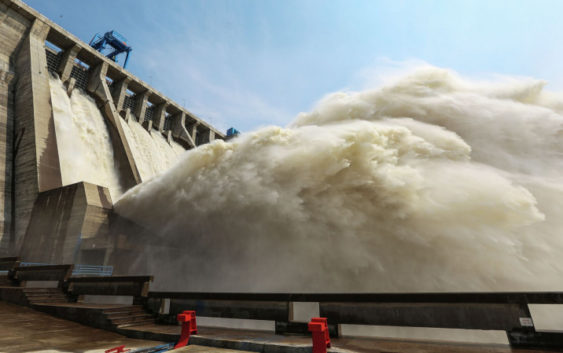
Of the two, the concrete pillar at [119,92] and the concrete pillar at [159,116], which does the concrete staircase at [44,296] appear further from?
the concrete pillar at [159,116]

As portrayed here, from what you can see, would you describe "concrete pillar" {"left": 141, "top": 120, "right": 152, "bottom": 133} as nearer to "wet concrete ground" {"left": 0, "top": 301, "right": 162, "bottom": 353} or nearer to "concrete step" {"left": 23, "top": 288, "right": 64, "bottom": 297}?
"concrete step" {"left": 23, "top": 288, "right": 64, "bottom": 297}

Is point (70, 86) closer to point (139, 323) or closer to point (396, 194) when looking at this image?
point (139, 323)

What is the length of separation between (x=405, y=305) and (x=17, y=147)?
88.2 feet

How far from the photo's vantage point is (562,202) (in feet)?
33.2

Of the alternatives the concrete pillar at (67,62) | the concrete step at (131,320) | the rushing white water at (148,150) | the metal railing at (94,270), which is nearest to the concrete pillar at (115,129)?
the rushing white water at (148,150)

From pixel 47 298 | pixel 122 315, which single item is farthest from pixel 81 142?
pixel 122 315

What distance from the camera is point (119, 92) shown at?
1400 inches

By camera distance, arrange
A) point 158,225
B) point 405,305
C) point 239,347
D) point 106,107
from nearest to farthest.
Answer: point 239,347, point 405,305, point 158,225, point 106,107

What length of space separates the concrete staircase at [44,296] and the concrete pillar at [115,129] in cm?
1685

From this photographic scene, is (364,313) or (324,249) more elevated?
(324,249)

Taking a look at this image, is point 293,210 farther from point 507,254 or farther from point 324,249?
point 507,254

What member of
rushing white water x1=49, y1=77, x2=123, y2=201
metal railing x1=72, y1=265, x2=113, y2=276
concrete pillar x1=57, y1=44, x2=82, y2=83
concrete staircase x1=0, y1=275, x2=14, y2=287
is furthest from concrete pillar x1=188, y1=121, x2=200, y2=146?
concrete staircase x1=0, y1=275, x2=14, y2=287

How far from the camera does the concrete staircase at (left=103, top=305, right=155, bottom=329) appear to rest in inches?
278

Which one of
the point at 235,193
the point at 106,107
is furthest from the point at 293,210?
the point at 106,107
